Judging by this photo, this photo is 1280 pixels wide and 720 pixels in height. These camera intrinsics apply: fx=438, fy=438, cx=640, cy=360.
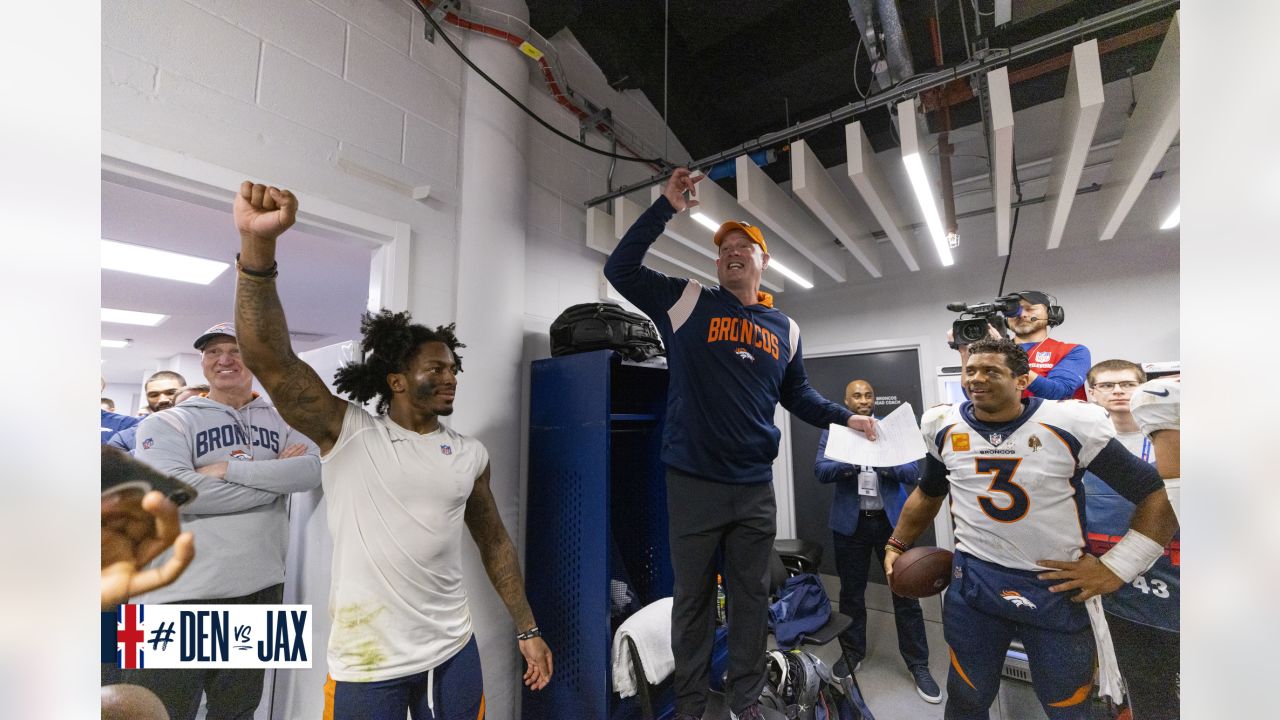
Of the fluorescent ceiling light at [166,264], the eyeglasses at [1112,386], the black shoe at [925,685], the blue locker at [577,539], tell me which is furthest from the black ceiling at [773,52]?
the black shoe at [925,685]

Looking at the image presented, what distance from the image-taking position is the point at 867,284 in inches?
72.5

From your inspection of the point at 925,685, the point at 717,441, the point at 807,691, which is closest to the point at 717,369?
the point at 717,441

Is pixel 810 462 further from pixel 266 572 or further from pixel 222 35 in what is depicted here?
pixel 222 35

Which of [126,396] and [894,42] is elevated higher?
[894,42]

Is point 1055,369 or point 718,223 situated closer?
point 1055,369

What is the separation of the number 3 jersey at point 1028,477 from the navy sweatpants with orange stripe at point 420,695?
41.2 inches

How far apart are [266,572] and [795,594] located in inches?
60.5

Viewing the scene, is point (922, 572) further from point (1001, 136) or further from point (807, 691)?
point (1001, 136)

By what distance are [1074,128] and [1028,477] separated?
0.80 m

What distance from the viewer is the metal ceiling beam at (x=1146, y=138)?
0.74 meters

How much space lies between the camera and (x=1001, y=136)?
0.99m

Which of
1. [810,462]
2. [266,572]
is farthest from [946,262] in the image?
[266,572]

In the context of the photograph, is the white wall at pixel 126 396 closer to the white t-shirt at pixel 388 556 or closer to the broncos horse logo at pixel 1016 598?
the white t-shirt at pixel 388 556

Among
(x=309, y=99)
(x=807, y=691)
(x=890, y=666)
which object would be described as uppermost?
(x=309, y=99)
